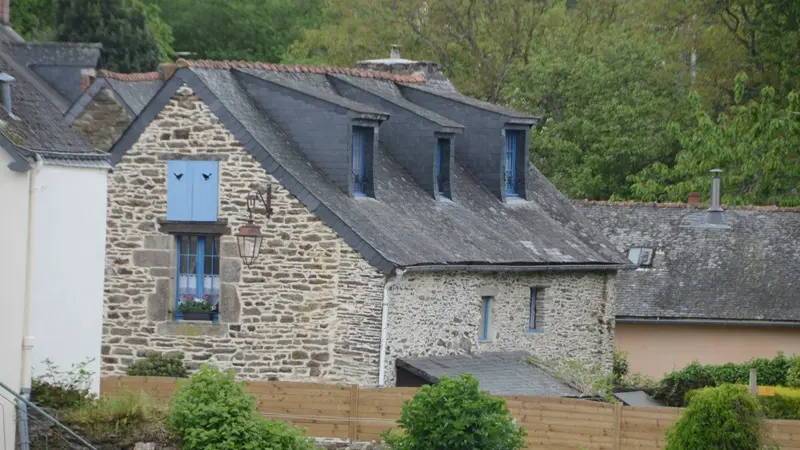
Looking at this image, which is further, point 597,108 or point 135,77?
point 597,108

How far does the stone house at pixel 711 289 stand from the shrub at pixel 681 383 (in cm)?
305

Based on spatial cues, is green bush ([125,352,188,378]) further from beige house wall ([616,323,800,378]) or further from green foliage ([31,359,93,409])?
beige house wall ([616,323,800,378])

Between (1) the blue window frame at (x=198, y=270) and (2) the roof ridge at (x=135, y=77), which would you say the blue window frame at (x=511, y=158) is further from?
(1) the blue window frame at (x=198, y=270)

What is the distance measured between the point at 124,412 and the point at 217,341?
657 centimetres

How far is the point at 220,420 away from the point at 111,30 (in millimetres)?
33539

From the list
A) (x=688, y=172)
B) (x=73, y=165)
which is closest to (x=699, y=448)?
(x=73, y=165)

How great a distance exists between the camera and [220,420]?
21359 mm

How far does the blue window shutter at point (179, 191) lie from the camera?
28.2 m

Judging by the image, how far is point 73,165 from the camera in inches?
874

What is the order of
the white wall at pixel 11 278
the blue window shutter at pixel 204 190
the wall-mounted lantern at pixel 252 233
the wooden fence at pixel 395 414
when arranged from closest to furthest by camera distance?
the white wall at pixel 11 278
the wooden fence at pixel 395 414
the wall-mounted lantern at pixel 252 233
the blue window shutter at pixel 204 190

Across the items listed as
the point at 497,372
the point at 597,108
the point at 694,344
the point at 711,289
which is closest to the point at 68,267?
the point at 497,372

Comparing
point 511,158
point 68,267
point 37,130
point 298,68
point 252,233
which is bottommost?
point 68,267

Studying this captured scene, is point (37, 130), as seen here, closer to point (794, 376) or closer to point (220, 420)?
point (220, 420)

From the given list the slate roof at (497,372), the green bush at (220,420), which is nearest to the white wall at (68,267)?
the green bush at (220,420)
